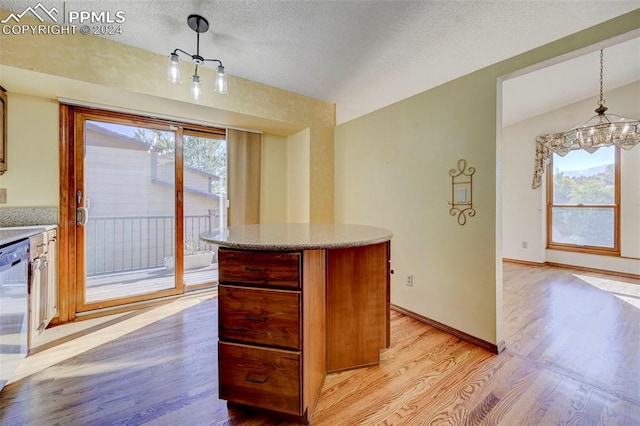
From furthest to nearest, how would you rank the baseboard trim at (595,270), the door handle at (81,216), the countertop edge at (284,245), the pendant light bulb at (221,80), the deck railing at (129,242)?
the baseboard trim at (595,270), the deck railing at (129,242), the door handle at (81,216), the pendant light bulb at (221,80), the countertop edge at (284,245)

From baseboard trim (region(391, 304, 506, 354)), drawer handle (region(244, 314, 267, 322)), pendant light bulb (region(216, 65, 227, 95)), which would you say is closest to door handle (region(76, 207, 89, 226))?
pendant light bulb (region(216, 65, 227, 95))

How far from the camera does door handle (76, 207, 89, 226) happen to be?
2582 millimetres

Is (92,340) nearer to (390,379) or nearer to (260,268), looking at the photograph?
(260,268)

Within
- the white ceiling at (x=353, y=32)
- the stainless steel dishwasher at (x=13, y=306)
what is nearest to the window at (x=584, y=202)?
the white ceiling at (x=353, y=32)

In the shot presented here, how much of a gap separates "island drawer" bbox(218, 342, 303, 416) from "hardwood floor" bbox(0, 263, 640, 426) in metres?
0.17

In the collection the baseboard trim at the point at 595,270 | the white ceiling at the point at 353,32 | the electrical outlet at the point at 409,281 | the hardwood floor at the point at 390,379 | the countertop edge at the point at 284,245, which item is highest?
the white ceiling at the point at 353,32

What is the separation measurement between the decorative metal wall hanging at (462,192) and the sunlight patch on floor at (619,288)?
239cm

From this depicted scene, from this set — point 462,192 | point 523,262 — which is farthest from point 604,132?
point 523,262

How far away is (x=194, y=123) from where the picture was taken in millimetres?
3146

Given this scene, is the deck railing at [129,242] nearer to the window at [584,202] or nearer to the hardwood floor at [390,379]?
the hardwood floor at [390,379]

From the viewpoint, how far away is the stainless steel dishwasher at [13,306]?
4.75 feet

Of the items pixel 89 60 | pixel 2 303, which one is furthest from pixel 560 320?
pixel 89 60

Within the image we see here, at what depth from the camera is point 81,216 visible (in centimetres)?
260

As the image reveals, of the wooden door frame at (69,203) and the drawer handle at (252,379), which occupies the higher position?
the wooden door frame at (69,203)
